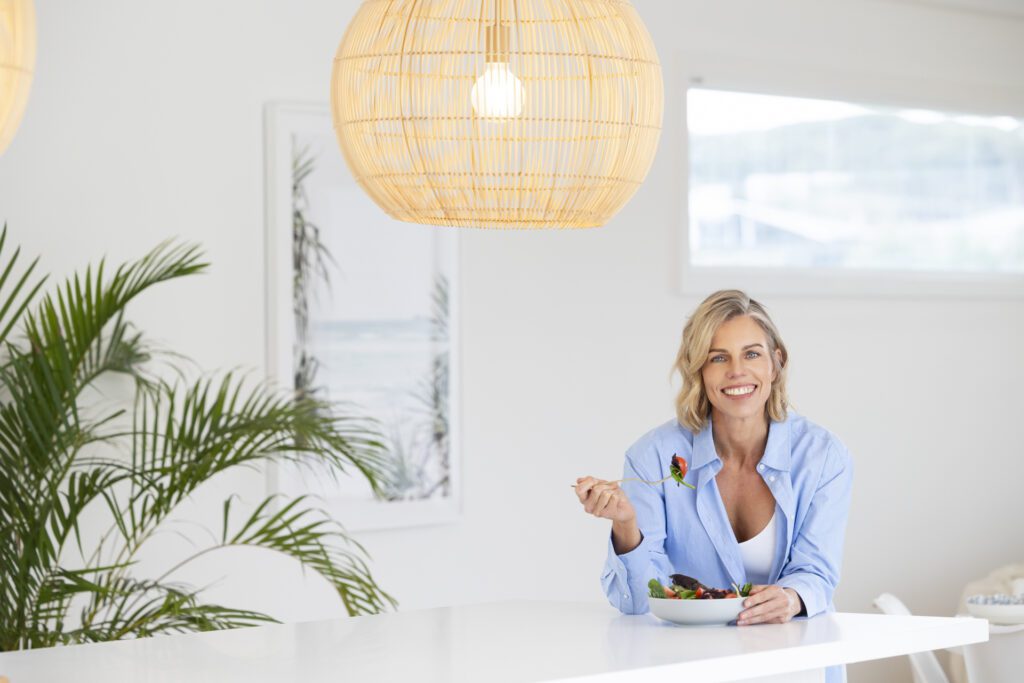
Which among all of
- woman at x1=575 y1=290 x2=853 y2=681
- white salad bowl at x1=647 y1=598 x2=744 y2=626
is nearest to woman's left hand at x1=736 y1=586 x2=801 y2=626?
white salad bowl at x1=647 y1=598 x2=744 y2=626

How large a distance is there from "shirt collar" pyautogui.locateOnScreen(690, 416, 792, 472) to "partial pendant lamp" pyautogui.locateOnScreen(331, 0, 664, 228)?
0.67m

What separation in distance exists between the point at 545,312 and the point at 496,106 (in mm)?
2332

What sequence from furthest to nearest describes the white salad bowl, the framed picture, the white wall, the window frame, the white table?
1. the window frame
2. the framed picture
3. the white wall
4. the white salad bowl
5. the white table

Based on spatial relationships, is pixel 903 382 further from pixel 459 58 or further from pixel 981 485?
pixel 459 58

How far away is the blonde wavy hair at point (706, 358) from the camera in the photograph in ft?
9.09

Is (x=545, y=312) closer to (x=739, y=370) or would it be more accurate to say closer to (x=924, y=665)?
(x=924, y=665)

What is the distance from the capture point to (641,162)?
2.29m

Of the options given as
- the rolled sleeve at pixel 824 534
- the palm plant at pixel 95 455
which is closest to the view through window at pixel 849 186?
the palm plant at pixel 95 455

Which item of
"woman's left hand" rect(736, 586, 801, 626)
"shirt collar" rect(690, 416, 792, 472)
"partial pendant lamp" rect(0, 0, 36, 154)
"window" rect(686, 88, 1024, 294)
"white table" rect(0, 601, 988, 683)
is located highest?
"window" rect(686, 88, 1024, 294)

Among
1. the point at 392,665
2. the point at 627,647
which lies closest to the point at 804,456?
the point at 627,647

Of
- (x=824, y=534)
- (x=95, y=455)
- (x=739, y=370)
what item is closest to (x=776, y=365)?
(x=739, y=370)

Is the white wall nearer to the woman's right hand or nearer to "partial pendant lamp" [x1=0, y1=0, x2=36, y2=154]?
the woman's right hand

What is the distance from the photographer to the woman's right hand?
243cm

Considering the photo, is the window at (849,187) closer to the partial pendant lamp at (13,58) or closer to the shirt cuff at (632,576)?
the shirt cuff at (632,576)
